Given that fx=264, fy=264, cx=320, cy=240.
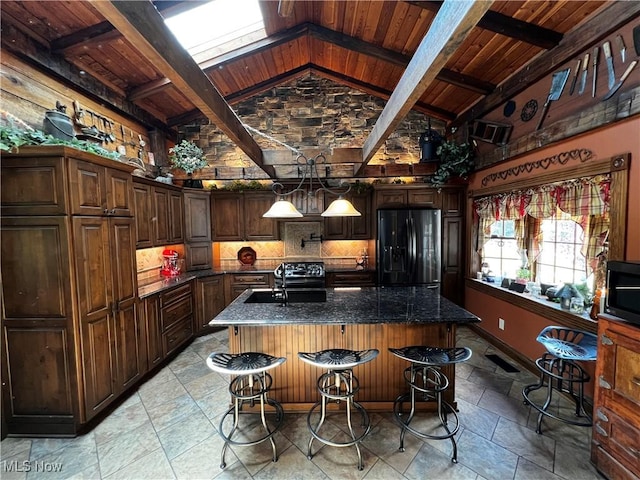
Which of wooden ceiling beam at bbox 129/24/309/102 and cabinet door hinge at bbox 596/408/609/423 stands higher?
wooden ceiling beam at bbox 129/24/309/102

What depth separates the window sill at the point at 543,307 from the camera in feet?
7.98

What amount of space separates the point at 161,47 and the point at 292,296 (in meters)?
2.31

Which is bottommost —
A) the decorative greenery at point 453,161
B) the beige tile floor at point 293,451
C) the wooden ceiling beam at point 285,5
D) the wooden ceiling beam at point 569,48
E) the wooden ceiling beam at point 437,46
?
the beige tile floor at point 293,451

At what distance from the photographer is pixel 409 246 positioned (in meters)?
4.24

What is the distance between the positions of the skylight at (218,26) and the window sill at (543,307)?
4690mm

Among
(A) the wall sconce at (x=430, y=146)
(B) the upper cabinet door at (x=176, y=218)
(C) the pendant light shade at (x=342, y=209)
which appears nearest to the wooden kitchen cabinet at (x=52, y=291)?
(B) the upper cabinet door at (x=176, y=218)

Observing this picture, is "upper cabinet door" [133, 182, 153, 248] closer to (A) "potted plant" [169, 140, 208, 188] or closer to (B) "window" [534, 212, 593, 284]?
(A) "potted plant" [169, 140, 208, 188]

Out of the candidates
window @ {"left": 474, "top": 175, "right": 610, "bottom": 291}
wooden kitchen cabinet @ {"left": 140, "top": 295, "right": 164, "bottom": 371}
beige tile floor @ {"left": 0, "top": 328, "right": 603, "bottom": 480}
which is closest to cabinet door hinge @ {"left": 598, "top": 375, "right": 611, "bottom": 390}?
beige tile floor @ {"left": 0, "top": 328, "right": 603, "bottom": 480}

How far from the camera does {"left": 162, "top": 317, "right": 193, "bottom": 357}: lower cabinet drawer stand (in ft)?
11.0

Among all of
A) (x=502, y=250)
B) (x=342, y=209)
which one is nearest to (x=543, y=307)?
(x=502, y=250)

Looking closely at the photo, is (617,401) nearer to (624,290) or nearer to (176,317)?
(624,290)

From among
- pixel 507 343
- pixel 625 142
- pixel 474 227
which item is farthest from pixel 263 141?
pixel 507 343

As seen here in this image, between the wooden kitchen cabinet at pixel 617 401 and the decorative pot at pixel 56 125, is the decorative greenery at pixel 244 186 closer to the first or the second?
the decorative pot at pixel 56 125

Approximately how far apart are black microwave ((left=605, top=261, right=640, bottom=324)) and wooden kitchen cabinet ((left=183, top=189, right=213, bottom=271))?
481 cm
